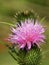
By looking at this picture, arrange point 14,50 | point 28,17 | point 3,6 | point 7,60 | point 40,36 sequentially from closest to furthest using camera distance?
point 14,50 < point 40,36 < point 28,17 < point 7,60 < point 3,6

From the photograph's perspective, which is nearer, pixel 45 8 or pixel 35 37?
pixel 35 37

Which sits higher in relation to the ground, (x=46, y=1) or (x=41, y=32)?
(x=41, y=32)

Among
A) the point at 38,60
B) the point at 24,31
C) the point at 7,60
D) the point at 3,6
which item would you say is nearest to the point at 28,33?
the point at 24,31

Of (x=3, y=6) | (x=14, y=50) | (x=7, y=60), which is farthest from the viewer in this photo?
(x=3, y=6)

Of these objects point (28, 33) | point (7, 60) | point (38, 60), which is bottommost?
point (7, 60)

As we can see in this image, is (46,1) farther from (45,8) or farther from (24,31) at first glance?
(24,31)

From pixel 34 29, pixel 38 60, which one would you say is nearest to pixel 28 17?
pixel 34 29
